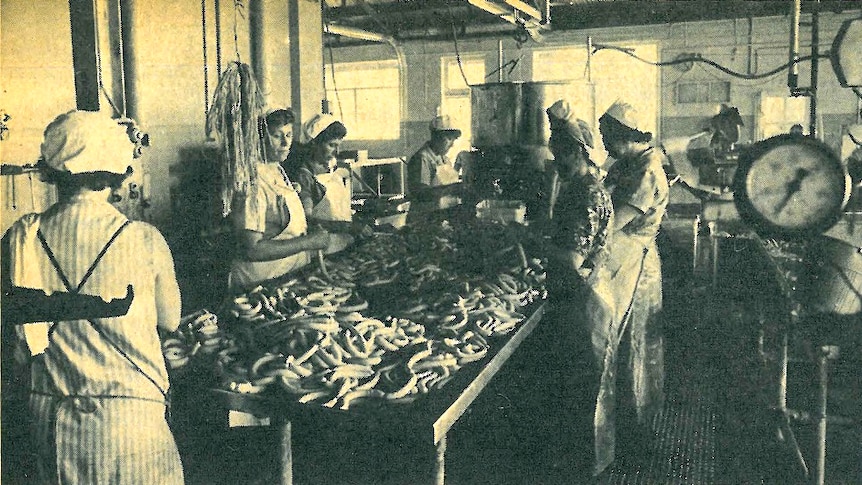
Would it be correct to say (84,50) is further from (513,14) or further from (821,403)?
(513,14)

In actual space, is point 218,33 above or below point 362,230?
above

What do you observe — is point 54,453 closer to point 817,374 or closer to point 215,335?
point 215,335

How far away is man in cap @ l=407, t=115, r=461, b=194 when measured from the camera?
628 cm

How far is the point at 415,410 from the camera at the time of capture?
6.86 feet

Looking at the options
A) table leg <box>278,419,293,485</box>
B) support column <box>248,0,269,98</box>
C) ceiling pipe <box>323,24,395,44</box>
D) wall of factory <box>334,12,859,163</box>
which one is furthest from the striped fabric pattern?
wall of factory <box>334,12,859,163</box>

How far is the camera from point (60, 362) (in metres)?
1.88

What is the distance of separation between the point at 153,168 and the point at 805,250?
3184mm

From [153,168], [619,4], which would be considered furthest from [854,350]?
[619,4]

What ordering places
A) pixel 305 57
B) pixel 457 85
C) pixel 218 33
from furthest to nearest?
pixel 457 85, pixel 305 57, pixel 218 33

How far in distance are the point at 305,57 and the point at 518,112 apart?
1789 mm

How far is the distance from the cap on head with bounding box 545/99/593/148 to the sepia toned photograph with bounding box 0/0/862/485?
3 centimetres

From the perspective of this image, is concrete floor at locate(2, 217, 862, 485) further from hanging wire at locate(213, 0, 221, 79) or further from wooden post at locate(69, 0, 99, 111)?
hanging wire at locate(213, 0, 221, 79)

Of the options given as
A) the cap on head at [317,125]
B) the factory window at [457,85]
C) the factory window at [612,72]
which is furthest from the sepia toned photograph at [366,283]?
the factory window at [457,85]

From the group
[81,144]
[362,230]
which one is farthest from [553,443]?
[81,144]
